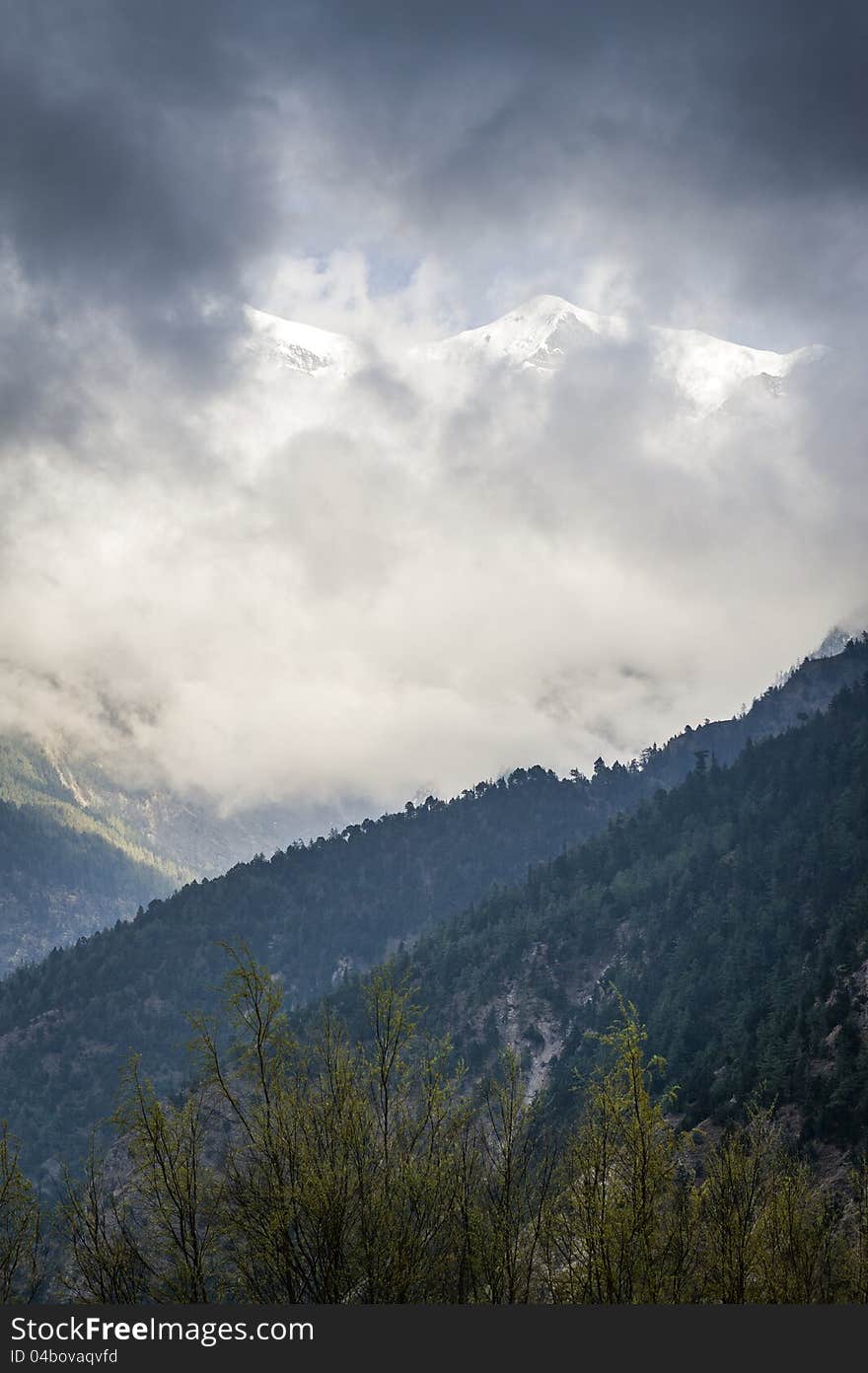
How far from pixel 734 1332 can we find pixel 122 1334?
Answer: 18348mm

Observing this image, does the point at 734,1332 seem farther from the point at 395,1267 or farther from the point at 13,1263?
the point at 13,1263

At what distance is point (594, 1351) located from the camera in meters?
32.0

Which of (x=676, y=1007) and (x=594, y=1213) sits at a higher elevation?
Answer: (x=676, y=1007)

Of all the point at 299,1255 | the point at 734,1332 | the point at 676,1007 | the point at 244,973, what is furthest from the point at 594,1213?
the point at 676,1007

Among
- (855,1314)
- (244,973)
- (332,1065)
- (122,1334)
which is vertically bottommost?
(855,1314)

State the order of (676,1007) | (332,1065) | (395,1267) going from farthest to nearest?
(676,1007) → (332,1065) → (395,1267)

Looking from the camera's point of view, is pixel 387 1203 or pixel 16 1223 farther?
pixel 16 1223

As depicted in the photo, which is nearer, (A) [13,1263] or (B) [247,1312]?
(B) [247,1312]

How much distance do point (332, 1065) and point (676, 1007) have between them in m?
162

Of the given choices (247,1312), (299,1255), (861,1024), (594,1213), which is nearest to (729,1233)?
(594,1213)

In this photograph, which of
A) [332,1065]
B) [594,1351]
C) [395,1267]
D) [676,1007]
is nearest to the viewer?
[594,1351]

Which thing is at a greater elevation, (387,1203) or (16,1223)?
(16,1223)

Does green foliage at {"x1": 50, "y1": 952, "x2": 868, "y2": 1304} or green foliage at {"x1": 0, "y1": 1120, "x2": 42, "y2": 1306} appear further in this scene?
green foliage at {"x1": 0, "y1": 1120, "x2": 42, "y2": 1306}

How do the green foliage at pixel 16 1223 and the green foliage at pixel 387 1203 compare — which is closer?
the green foliage at pixel 387 1203
